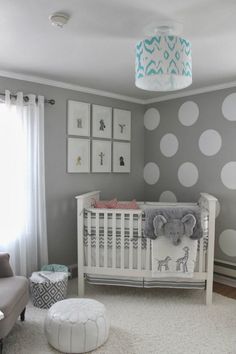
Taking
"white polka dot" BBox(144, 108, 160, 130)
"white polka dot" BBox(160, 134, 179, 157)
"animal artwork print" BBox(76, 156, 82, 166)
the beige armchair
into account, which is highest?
"white polka dot" BBox(144, 108, 160, 130)

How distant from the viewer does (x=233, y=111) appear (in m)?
3.61

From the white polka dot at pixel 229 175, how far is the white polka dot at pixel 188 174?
387 mm

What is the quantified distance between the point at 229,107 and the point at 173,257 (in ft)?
6.15

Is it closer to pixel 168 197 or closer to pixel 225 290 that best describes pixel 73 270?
pixel 168 197

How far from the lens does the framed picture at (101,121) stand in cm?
402

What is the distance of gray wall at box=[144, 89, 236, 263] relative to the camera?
367 cm

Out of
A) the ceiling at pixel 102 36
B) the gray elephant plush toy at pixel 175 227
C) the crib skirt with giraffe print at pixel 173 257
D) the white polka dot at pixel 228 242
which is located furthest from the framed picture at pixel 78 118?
the white polka dot at pixel 228 242

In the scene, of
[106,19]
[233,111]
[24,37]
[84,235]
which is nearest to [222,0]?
[106,19]

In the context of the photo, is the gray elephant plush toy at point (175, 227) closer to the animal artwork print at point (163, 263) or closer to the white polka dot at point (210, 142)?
the animal artwork print at point (163, 263)

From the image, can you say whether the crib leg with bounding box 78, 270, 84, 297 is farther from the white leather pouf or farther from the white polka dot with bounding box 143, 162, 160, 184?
the white polka dot with bounding box 143, 162, 160, 184

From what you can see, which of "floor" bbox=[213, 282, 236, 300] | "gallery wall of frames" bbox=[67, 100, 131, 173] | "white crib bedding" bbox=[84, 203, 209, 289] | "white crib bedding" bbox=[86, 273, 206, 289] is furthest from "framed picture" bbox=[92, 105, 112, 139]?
"floor" bbox=[213, 282, 236, 300]

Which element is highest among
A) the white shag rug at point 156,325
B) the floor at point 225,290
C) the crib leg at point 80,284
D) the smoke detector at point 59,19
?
the smoke detector at point 59,19

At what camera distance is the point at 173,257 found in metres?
2.99

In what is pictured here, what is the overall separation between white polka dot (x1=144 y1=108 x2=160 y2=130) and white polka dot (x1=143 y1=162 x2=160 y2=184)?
54cm
